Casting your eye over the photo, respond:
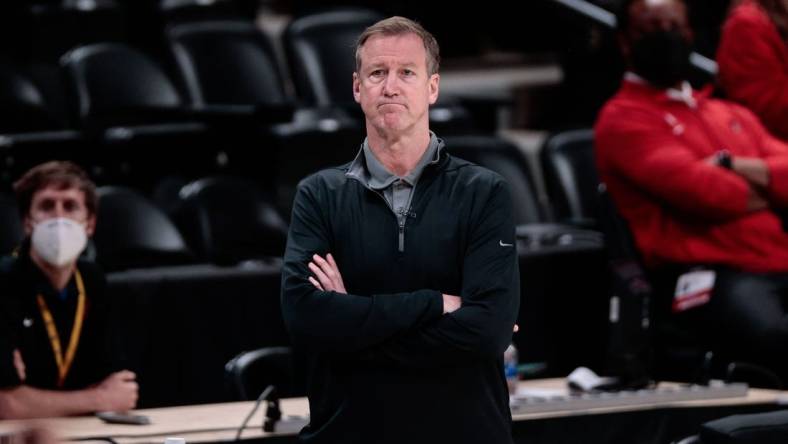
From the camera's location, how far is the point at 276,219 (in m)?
5.78

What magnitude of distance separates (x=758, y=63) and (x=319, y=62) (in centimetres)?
213

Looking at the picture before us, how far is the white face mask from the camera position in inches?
161

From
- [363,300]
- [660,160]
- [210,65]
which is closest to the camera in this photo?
[363,300]

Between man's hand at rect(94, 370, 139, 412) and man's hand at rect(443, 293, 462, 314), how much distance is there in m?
1.41

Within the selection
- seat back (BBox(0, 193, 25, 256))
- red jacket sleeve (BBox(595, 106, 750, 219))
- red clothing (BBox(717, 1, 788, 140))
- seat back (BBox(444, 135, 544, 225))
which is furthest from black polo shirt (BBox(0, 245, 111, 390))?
red clothing (BBox(717, 1, 788, 140))

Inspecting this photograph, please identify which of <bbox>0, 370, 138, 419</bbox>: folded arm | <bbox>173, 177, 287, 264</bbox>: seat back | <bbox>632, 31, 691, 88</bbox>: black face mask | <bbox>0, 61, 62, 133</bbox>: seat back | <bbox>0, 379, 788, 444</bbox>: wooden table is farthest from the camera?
<bbox>0, 61, 62, 133</bbox>: seat back

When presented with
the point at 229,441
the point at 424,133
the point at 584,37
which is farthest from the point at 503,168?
the point at 424,133

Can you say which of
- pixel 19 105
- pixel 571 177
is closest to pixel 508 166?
pixel 571 177

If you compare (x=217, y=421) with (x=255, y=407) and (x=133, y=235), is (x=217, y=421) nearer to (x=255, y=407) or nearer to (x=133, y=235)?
(x=255, y=407)

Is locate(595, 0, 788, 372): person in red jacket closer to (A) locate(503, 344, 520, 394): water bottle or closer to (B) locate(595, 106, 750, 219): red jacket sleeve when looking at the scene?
(B) locate(595, 106, 750, 219): red jacket sleeve

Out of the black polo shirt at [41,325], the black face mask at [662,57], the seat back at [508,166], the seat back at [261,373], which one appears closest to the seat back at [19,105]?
the seat back at [508,166]

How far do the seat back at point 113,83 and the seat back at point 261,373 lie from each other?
188 centimetres

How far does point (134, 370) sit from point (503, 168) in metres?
2.02

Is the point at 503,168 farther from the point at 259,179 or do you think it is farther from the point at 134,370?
the point at 134,370
